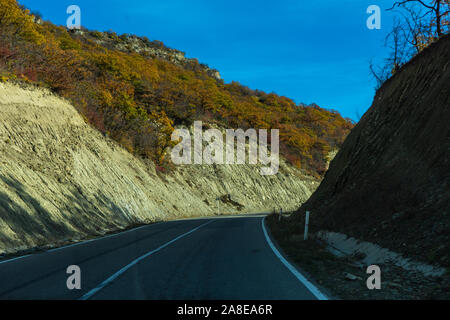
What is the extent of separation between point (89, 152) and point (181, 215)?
39.3 feet

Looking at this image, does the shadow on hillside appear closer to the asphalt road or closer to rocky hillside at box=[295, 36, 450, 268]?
the asphalt road

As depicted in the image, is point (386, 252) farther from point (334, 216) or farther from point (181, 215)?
point (181, 215)

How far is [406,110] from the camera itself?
49.9 ft

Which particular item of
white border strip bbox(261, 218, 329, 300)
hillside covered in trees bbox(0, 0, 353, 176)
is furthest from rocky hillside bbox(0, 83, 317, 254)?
white border strip bbox(261, 218, 329, 300)

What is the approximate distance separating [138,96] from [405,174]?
41.9 meters

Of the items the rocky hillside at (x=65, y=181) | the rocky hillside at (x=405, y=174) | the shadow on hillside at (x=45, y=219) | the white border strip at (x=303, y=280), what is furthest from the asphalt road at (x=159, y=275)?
the rocky hillside at (x=65, y=181)

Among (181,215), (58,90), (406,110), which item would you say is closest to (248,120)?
(181,215)

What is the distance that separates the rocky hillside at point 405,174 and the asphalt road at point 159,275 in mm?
2973

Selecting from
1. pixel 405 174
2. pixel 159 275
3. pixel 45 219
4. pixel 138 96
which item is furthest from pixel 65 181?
pixel 138 96

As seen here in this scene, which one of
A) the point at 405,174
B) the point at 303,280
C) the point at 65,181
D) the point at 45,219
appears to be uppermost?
the point at 65,181

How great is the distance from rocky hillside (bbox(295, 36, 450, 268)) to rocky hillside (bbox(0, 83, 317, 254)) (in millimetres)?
11024

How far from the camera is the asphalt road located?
588 cm

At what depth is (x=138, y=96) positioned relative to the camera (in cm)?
4878

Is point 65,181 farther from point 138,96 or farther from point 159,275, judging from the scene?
point 138,96
